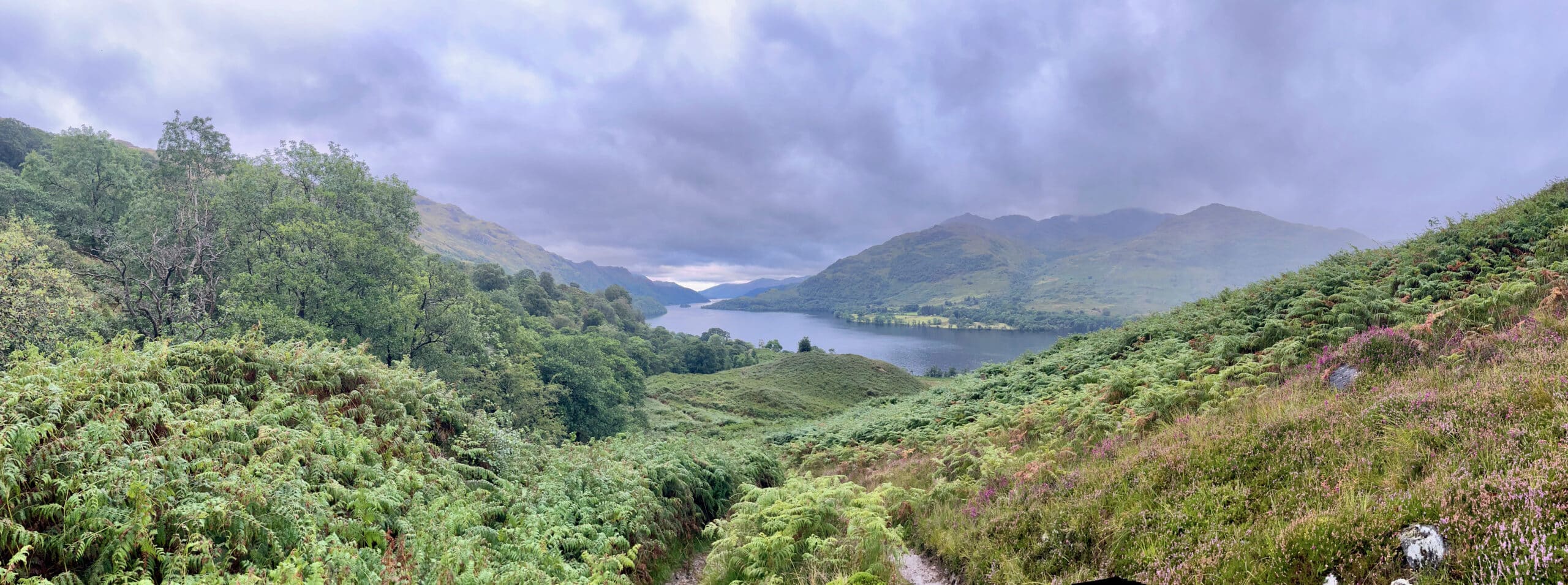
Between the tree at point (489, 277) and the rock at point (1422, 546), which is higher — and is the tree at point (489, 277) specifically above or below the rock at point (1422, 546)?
above

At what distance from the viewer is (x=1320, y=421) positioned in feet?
20.4

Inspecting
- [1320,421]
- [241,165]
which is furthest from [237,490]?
[241,165]

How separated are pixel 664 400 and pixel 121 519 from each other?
5237cm

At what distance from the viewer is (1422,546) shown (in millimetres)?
3689

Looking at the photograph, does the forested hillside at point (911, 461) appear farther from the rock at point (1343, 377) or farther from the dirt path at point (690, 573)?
the dirt path at point (690, 573)

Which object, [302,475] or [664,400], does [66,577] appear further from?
[664,400]

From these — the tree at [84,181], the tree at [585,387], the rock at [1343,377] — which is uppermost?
the tree at [84,181]

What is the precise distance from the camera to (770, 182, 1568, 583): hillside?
401 centimetres

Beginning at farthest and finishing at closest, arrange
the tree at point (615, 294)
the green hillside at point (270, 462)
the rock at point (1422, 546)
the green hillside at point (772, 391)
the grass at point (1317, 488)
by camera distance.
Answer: the tree at point (615, 294) < the green hillside at point (772, 391) < the green hillside at point (270, 462) < the grass at point (1317, 488) < the rock at point (1422, 546)

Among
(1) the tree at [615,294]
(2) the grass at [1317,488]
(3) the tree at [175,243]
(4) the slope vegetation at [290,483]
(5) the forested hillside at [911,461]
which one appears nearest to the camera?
(2) the grass at [1317,488]

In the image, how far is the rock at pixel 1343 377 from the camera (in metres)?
7.94

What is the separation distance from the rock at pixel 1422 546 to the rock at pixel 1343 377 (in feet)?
17.9

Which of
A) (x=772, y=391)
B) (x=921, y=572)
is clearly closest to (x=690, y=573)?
(x=921, y=572)

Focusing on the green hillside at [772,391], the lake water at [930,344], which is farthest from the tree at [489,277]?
the lake water at [930,344]
